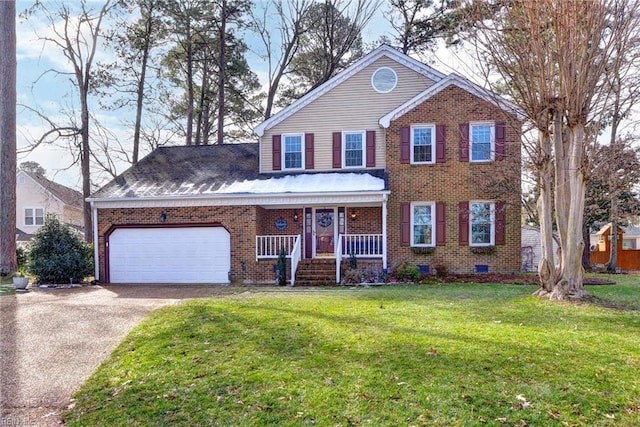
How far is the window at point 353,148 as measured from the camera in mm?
15195

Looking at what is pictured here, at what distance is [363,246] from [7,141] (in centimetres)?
1287

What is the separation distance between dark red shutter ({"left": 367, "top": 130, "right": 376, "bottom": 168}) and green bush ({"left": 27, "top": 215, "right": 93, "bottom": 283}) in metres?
10.2

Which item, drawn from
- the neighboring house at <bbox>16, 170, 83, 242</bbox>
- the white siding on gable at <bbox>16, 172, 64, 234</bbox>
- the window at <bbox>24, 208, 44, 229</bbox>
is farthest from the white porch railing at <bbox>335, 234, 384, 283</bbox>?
the window at <bbox>24, 208, 44, 229</bbox>

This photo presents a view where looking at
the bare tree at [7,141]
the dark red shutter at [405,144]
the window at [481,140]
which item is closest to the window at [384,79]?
the dark red shutter at [405,144]

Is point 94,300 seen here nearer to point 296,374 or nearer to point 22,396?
point 22,396

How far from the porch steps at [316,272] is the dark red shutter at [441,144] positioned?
502cm

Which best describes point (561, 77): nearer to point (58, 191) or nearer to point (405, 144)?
point (405, 144)

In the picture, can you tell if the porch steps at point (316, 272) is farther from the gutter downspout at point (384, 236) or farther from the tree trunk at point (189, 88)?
the tree trunk at point (189, 88)

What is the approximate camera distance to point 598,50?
23.8 feet

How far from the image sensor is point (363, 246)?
46.1ft

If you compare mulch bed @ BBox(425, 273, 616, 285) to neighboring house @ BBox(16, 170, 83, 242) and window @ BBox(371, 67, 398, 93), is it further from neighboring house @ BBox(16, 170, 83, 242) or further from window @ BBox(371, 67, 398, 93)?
neighboring house @ BBox(16, 170, 83, 242)

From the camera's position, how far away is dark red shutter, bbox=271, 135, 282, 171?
15680mm

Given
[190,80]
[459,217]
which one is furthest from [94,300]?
[190,80]

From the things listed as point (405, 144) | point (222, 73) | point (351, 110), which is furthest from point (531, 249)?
point (222, 73)
